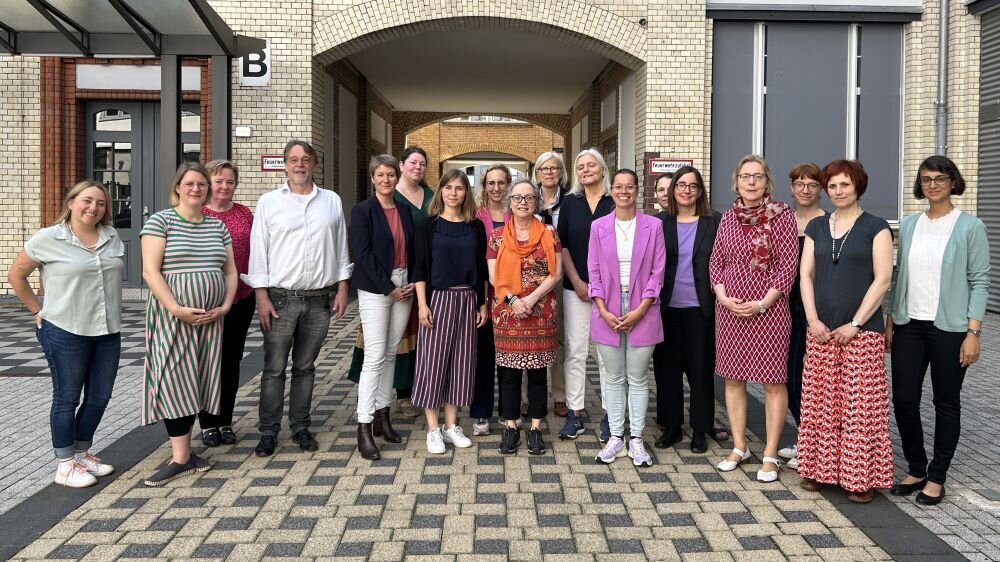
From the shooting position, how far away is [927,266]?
13.6 ft

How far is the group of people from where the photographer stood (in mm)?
4176

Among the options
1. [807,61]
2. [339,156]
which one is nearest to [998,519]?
[807,61]

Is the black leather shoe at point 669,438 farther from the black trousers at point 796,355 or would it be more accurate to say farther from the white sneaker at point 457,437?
the white sneaker at point 457,437

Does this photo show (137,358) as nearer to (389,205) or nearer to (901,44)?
(389,205)

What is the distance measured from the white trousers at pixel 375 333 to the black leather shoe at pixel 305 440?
0.36m

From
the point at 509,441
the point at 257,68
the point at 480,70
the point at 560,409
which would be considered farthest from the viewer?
the point at 480,70

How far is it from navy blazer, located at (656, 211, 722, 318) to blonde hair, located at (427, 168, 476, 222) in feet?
4.13

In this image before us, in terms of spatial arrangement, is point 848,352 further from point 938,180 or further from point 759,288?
point 938,180

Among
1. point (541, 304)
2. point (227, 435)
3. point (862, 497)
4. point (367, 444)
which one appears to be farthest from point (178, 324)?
point (862, 497)

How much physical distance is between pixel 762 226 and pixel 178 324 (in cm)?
339

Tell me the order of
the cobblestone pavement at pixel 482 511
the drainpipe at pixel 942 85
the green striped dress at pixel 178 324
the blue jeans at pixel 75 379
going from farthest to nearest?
the drainpipe at pixel 942 85, the green striped dress at pixel 178 324, the blue jeans at pixel 75 379, the cobblestone pavement at pixel 482 511

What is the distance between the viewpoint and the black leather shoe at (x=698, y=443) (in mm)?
5051

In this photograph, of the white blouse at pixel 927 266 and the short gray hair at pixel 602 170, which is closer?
the white blouse at pixel 927 266

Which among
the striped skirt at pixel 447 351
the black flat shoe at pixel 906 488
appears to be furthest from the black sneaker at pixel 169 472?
the black flat shoe at pixel 906 488
